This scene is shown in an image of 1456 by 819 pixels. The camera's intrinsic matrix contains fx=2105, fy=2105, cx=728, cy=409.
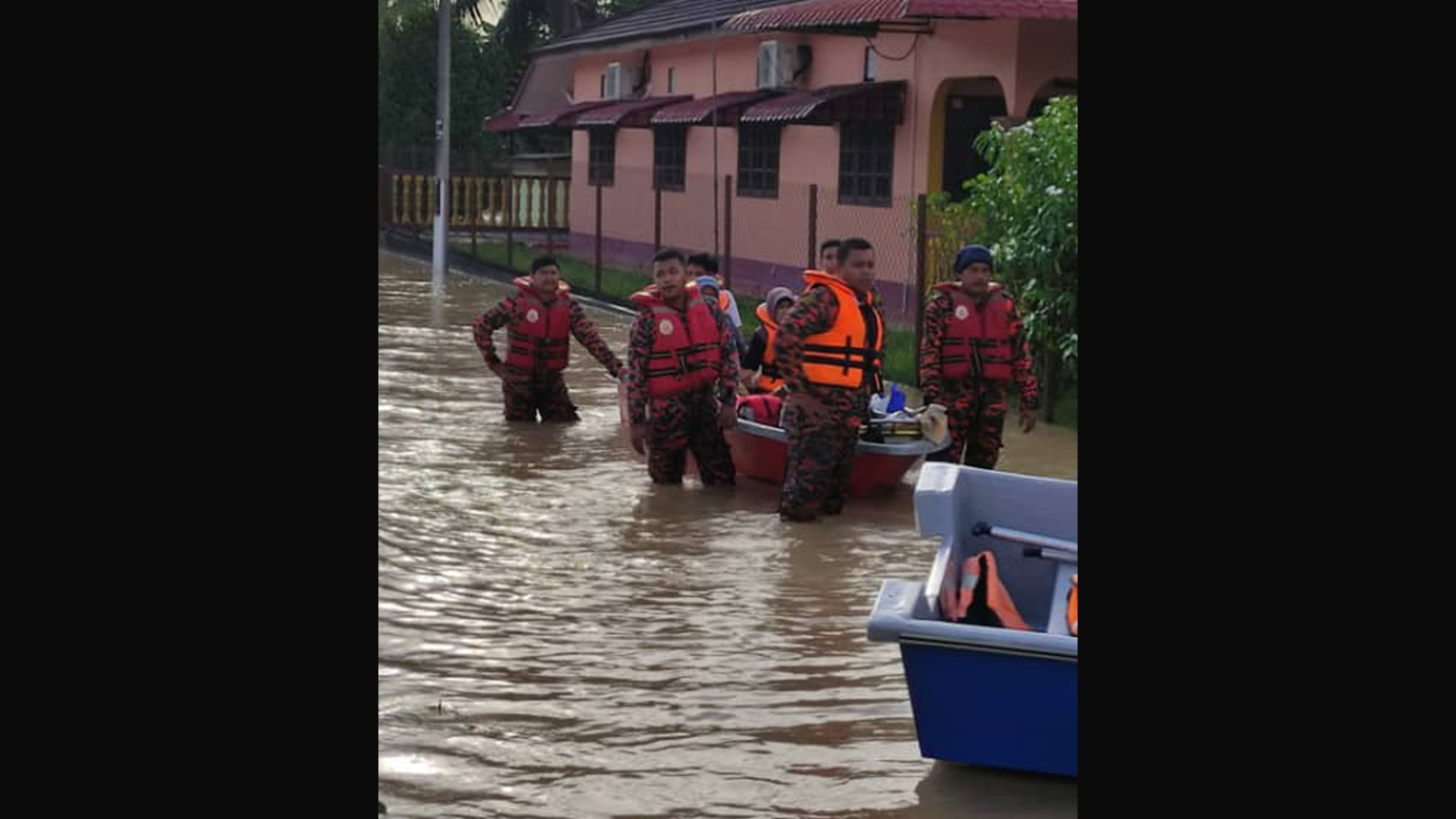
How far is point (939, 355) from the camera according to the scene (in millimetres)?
12000

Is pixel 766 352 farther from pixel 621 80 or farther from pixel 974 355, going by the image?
pixel 621 80

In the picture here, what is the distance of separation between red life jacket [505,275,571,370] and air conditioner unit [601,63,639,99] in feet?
64.5

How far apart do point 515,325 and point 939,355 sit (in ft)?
15.3

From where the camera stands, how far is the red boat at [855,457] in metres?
12.4

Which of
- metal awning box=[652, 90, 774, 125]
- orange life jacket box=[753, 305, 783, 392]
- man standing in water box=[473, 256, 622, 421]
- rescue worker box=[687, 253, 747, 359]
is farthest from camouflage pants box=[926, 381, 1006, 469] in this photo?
metal awning box=[652, 90, 774, 125]

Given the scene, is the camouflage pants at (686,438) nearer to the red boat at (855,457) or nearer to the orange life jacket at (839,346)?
the red boat at (855,457)

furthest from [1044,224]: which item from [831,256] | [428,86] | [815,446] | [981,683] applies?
[428,86]

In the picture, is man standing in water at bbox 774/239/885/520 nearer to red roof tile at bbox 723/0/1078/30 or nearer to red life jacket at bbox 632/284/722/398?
red life jacket at bbox 632/284/722/398

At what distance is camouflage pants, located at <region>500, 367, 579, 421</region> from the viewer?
16125 mm
